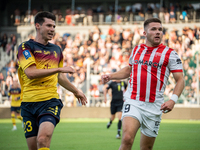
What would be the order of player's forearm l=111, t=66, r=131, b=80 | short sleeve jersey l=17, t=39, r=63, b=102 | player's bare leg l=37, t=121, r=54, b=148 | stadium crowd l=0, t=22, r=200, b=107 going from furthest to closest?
stadium crowd l=0, t=22, r=200, b=107 < player's forearm l=111, t=66, r=131, b=80 < short sleeve jersey l=17, t=39, r=63, b=102 < player's bare leg l=37, t=121, r=54, b=148

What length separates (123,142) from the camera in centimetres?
474

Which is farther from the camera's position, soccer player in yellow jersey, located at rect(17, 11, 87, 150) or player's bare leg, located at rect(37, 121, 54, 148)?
soccer player in yellow jersey, located at rect(17, 11, 87, 150)

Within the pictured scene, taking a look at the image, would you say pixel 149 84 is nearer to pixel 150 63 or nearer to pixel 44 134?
pixel 150 63

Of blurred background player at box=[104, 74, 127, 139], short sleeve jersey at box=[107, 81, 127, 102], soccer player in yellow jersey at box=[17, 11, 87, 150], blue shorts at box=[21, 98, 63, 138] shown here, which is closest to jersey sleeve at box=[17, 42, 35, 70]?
soccer player in yellow jersey at box=[17, 11, 87, 150]

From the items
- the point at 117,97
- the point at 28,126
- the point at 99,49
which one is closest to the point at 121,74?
the point at 28,126

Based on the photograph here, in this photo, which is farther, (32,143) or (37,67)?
(37,67)

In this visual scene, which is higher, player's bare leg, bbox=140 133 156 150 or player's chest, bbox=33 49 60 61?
player's chest, bbox=33 49 60 61

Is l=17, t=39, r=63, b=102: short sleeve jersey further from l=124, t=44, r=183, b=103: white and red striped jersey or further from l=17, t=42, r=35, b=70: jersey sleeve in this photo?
l=124, t=44, r=183, b=103: white and red striped jersey

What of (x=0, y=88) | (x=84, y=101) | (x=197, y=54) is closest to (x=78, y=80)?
(x=0, y=88)

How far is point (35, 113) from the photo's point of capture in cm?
470

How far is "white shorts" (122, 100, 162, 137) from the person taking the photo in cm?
503

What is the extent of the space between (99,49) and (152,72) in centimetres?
1873

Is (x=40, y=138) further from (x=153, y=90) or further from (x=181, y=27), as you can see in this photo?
(x=181, y=27)

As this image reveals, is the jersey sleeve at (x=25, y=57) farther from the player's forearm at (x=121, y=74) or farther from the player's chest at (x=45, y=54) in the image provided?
the player's forearm at (x=121, y=74)
